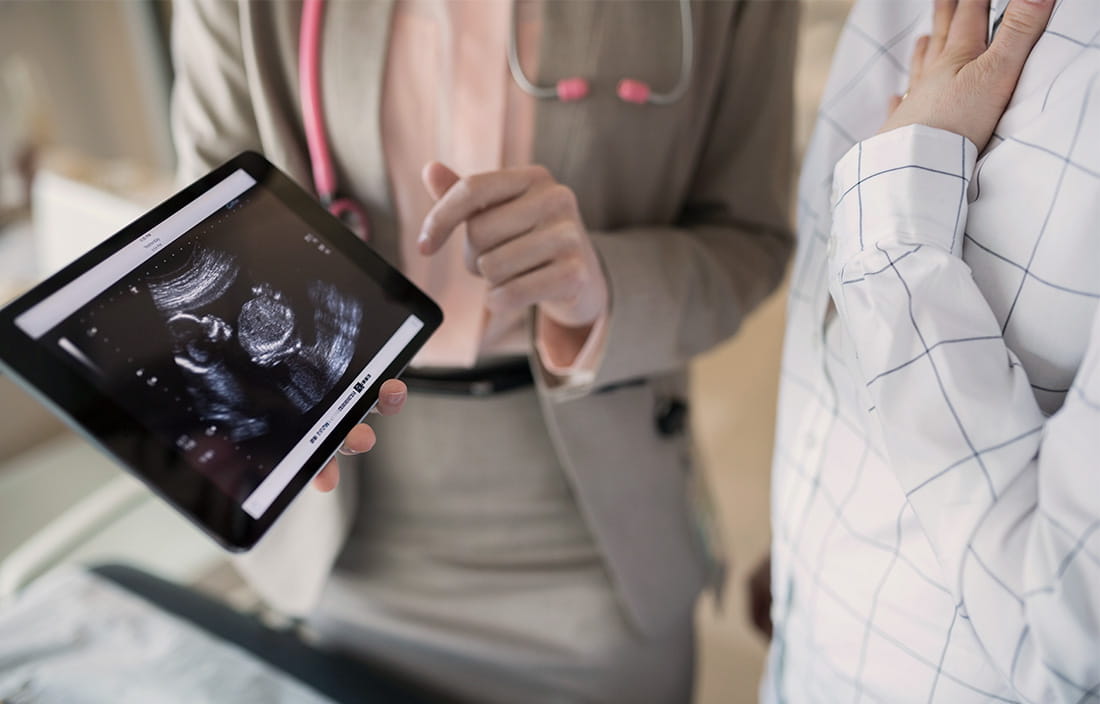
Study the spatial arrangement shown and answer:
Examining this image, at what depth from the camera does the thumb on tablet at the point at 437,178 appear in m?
0.52

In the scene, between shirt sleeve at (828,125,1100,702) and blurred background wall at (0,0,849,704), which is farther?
blurred background wall at (0,0,849,704)

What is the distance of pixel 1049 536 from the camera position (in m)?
0.36

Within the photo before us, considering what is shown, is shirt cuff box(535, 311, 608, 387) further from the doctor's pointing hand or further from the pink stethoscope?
the pink stethoscope

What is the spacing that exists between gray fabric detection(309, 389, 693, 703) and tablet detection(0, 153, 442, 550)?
32 cm

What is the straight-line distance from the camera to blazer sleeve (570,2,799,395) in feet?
2.13

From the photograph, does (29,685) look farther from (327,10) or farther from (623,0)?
(623,0)

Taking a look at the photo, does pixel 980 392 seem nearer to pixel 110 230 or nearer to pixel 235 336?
pixel 235 336

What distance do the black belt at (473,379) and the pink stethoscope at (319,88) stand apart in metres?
0.17

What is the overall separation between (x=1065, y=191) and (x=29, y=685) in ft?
2.62

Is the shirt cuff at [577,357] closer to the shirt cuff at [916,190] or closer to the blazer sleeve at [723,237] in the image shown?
the blazer sleeve at [723,237]

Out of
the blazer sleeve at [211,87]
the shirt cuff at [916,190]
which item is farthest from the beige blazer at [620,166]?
the shirt cuff at [916,190]

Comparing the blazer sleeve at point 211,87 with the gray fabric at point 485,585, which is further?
the gray fabric at point 485,585

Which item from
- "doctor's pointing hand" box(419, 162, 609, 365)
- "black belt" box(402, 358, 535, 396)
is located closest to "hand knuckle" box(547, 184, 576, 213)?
"doctor's pointing hand" box(419, 162, 609, 365)

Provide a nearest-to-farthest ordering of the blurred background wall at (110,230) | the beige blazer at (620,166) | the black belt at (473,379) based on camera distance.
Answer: the beige blazer at (620,166)
the black belt at (473,379)
the blurred background wall at (110,230)
